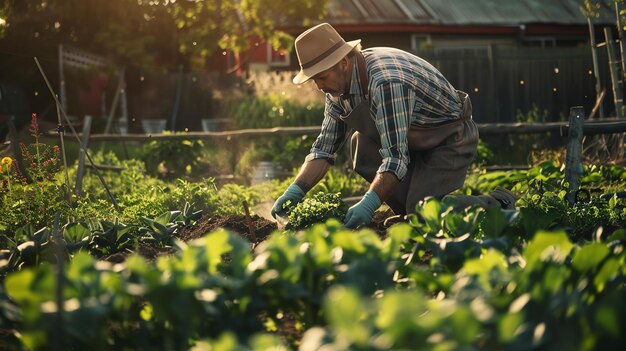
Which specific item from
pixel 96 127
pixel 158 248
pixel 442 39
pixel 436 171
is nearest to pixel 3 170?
pixel 158 248

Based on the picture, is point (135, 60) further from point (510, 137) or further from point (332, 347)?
point (332, 347)

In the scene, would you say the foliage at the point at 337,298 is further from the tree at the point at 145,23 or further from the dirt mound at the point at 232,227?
the tree at the point at 145,23

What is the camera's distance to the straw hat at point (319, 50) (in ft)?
15.4

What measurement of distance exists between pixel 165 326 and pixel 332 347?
906mm

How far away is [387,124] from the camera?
15.3 feet

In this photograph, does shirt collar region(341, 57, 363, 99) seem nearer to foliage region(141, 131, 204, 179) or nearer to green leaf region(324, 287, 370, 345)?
green leaf region(324, 287, 370, 345)

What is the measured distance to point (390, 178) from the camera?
15.1 feet

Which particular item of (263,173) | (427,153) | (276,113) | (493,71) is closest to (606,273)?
(427,153)

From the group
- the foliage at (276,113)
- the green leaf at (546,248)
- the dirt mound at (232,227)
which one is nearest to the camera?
the green leaf at (546,248)

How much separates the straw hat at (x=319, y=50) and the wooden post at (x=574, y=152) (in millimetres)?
2358

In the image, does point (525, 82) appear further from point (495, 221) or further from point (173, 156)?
point (495, 221)

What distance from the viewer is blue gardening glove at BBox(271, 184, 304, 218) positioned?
5074 mm

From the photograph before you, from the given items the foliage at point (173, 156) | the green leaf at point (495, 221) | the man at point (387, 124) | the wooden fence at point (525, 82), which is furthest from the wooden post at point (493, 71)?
the green leaf at point (495, 221)

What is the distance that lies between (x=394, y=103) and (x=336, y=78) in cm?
36
